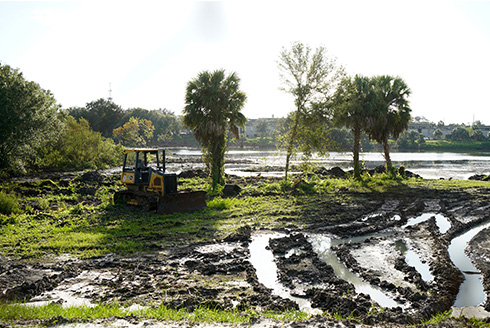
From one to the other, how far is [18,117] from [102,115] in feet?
221

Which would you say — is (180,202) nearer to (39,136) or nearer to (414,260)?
(414,260)

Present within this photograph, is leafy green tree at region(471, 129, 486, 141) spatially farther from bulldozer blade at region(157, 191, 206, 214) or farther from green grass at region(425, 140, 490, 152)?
bulldozer blade at region(157, 191, 206, 214)

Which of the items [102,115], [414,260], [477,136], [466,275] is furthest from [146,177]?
[477,136]

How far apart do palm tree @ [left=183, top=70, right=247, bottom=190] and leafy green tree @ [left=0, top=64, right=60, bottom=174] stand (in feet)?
43.5

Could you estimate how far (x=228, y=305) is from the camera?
715 cm

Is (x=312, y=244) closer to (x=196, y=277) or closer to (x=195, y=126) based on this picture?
(x=196, y=277)

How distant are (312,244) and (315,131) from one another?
15.2m

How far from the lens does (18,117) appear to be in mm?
28281

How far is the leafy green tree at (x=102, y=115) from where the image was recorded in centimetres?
9162

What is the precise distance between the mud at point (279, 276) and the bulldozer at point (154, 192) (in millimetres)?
3853

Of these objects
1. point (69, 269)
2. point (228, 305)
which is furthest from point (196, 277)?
point (69, 269)

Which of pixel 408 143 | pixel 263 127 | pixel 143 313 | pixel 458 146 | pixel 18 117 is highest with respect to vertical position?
pixel 263 127

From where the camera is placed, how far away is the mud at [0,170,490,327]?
7.27m

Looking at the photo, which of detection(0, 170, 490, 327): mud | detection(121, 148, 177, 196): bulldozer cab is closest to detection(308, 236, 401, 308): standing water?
detection(0, 170, 490, 327): mud
